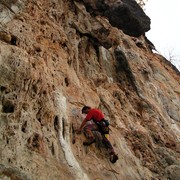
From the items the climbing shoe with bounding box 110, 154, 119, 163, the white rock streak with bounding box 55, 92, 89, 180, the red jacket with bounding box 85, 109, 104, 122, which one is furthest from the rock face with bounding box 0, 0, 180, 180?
the red jacket with bounding box 85, 109, 104, 122

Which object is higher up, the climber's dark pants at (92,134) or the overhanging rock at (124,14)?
the overhanging rock at (124,14)

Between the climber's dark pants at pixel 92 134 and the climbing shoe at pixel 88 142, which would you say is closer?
the climbing shoe at pixel 88 142

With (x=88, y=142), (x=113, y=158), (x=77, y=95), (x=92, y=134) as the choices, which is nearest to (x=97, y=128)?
(x=92, y=134)

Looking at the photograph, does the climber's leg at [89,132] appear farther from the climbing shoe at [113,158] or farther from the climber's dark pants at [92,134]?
the climbing shoe at [113,158]

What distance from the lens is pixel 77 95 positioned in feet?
47.0

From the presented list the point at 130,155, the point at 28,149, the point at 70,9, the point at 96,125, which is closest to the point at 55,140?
the point at 28,149

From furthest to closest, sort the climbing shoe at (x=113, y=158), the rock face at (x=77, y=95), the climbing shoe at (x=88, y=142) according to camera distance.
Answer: the climbing shoe at (x=113, y=158) < the climbing shoe at (x=88, y=142) < the rock face at (x=77, y=95)

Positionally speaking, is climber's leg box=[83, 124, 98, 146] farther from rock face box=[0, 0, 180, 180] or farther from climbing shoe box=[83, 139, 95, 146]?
rock face box=[0, 0, 180, 180]

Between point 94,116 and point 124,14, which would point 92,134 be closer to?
point 94,116

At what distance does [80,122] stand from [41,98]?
1.94 m

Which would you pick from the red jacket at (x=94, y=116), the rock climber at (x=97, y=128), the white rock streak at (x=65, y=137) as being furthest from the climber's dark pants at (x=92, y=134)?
the white rock streak at (x=65, y=137)

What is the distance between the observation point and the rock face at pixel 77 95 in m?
10.5

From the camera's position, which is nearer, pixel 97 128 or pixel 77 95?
pixel 97 128

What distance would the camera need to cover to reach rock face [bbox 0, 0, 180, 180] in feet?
34.4
